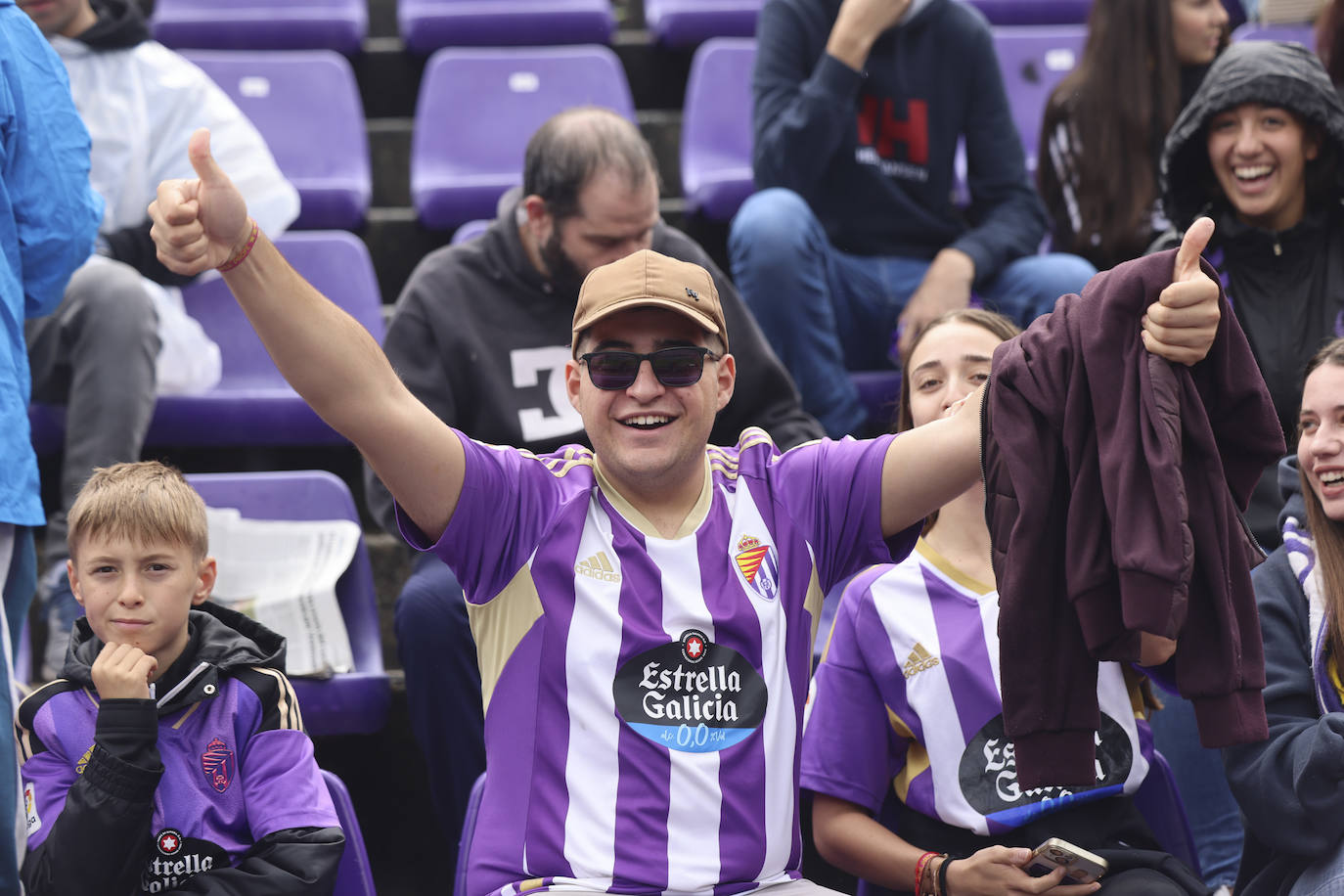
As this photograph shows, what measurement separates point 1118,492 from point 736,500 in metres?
0.63

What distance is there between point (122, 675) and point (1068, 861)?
137 centimetres

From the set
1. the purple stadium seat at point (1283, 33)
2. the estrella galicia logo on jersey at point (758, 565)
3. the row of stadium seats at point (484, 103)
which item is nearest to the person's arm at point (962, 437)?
the estrella galicia logo on jersey at point (758, 565)

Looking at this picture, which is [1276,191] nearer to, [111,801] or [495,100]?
[495,100]

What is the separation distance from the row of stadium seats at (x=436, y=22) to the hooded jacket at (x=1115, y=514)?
368 cm

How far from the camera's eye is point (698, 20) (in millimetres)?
5215

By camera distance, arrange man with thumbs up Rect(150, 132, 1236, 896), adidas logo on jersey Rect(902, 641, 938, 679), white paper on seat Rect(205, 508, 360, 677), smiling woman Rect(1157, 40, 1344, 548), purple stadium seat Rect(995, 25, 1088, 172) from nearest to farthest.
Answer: man with thumbs up Rect(150, 132, 1236, 896)
adidas logo on jersey Rect(902, 641, 938, 679)
white paper on seat Rect(205, 508, 360, 677)
smiling woman Rect(1157, 40, 1344, 548)
purple stadium seat Rect(995, 25, 1088, 172)

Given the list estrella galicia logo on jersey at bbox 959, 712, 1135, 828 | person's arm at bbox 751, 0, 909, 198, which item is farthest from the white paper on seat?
person's arm at bbox 751, 0, 909, 198

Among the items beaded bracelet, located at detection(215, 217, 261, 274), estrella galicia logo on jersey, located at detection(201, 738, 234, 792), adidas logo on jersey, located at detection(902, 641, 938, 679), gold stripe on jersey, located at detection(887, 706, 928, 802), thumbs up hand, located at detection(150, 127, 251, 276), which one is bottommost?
gold stripe on jersey, located at detection(887, 706, 928, 802)

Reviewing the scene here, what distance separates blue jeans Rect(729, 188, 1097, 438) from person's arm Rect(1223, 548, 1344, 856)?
55.9 inches

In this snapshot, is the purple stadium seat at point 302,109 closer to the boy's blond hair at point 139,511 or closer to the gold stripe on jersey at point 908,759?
the boy's blond hair at point 139,511

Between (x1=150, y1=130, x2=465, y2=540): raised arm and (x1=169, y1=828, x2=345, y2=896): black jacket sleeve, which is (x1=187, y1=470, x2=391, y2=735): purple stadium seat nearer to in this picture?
(x1=169, y1=828, x2=345, y2=896): black jacket sleeve

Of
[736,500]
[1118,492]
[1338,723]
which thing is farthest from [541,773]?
[1338,723]

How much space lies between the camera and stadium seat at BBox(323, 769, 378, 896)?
88.7 inches

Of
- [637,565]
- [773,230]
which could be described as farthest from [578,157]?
[637,565]
